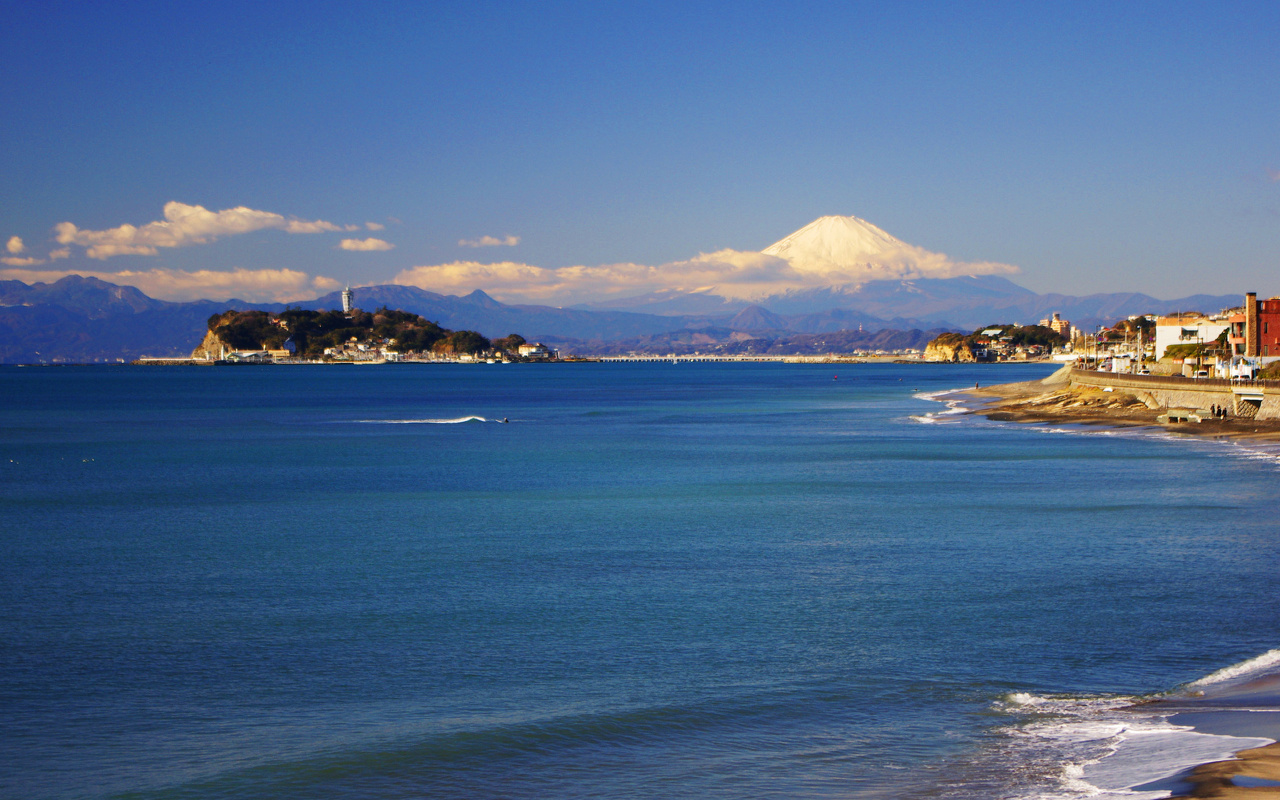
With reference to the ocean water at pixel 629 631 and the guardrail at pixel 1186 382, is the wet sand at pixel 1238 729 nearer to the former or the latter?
the ocean water at pixel 629 631

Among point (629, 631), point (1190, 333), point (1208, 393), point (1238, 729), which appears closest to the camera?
point (1238, 729)

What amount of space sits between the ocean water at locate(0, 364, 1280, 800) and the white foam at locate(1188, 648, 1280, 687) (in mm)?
55

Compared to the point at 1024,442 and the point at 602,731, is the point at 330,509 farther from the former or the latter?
the point at 1024,442

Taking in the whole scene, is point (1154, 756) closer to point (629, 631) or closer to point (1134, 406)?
point (629, 631)

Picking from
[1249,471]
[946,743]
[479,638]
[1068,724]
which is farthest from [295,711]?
[1249,471]

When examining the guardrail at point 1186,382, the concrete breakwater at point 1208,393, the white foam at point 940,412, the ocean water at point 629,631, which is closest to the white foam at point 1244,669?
the ocean water at point 629,631

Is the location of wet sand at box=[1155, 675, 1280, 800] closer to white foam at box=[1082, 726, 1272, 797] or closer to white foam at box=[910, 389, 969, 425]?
white foam at box=[1082, 726, 1272, 797]

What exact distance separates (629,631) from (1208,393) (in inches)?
1815

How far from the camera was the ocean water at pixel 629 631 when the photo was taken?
9492mm

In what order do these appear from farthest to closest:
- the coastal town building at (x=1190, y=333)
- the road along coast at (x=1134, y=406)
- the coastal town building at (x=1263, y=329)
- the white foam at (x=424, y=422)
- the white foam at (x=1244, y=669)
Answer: the coastal town building at (x=1190, y=333), the coastal town building at (x=1263, y=329), the white foam at (x=424, y=422), the road along coast at (x=1134, y=406), the white foam at (x=1244, y=669)

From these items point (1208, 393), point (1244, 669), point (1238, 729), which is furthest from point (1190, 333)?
point (1238, 729)

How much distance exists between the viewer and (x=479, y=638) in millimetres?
13984

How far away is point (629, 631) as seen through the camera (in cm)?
1419

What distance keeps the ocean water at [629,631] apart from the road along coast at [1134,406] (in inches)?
576
